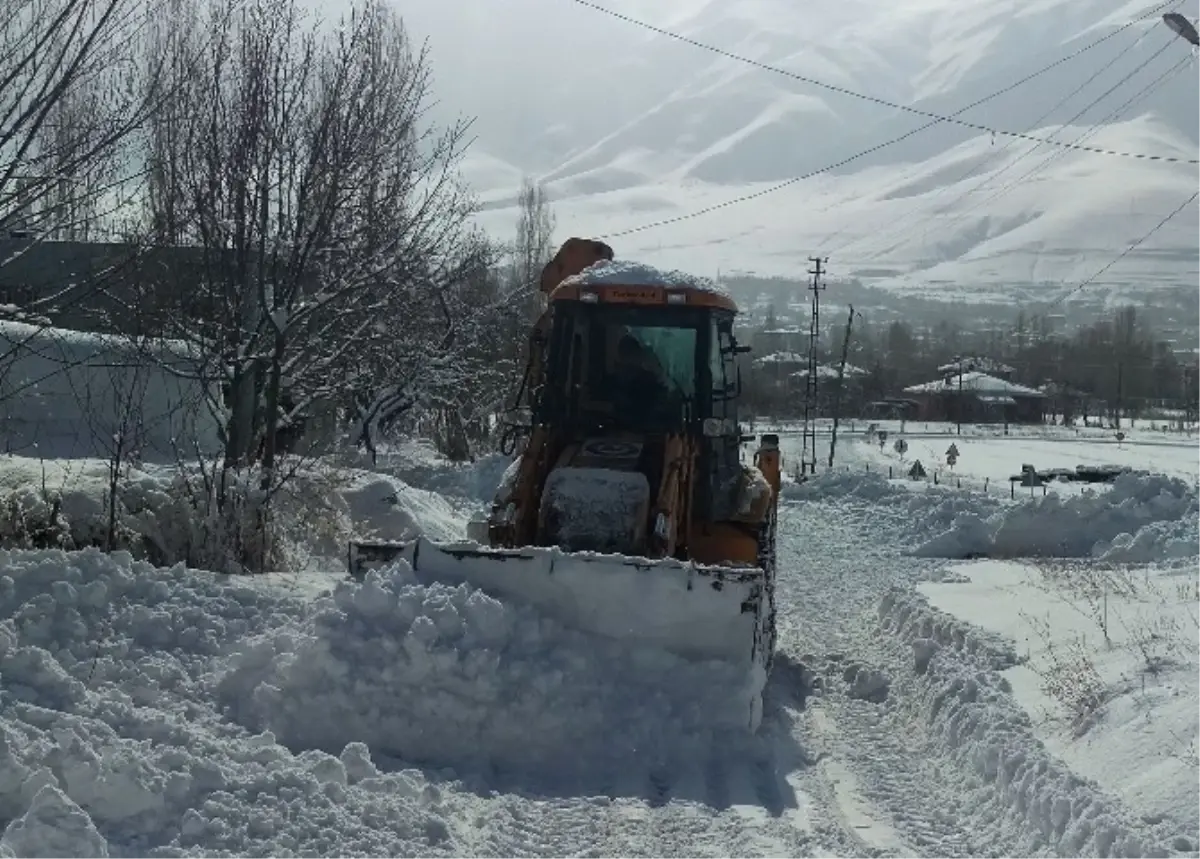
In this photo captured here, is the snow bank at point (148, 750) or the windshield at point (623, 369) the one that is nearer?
the snow bank at point (148, 750)

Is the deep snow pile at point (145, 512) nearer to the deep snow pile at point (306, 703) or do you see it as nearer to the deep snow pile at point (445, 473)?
the deep snow pile at point (306, 703)

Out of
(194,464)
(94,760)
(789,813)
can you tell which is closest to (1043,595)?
(789,813)

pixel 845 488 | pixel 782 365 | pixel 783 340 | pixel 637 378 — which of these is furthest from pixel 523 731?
pixel 783 340

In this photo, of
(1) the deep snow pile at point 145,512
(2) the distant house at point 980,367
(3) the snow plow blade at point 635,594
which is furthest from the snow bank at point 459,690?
(2) the distant house at point 980,367

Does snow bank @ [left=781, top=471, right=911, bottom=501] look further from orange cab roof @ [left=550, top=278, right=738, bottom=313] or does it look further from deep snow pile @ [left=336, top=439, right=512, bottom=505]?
orange cab roof @ [left=550, top=278, right=738, bottom=313]

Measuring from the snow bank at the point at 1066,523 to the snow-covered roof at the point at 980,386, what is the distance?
97.6m

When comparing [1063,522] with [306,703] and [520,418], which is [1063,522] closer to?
[520,418]

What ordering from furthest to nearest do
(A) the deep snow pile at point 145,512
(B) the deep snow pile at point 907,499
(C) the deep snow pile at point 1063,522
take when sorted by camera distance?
(B) the deep snow pile at point 907,499 < (C) the deep snow pile at point 1063,522 < (A) the deep snow pile at point 145,512

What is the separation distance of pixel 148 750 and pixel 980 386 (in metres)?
118

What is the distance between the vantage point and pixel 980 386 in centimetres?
11750

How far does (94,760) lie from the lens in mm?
5445

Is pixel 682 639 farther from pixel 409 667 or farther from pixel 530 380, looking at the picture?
pixel 530 380

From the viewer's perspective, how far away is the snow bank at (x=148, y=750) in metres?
5.26

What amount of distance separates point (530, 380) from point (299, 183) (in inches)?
194
